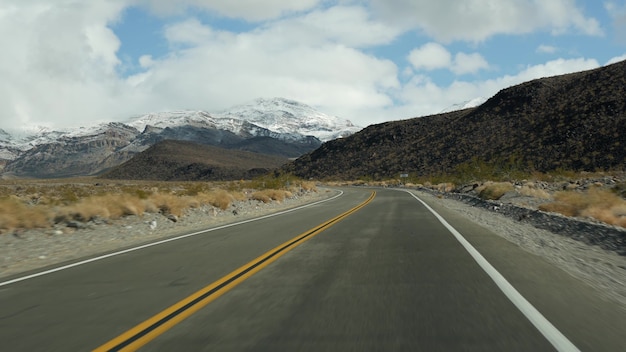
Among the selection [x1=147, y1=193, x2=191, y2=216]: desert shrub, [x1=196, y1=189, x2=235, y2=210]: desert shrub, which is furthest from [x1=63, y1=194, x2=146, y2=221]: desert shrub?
[x1=196, y1=189, x2=235, y2=210]: desert shrub

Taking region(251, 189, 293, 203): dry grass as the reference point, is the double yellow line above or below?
below

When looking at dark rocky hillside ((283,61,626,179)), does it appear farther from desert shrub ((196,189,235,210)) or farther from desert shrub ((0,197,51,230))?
desert shrub ((0,197,51,230))

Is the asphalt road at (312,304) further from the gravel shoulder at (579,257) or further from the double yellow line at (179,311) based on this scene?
the gravel shoulder at (579,257)

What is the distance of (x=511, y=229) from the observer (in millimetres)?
14578

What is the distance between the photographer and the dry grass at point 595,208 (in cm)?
1619

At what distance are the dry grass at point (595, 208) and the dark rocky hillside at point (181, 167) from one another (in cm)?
14128

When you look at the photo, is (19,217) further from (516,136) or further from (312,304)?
(516,136)

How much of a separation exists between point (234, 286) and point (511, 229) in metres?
10.5

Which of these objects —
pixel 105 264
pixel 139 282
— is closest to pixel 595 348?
pixel 139 282

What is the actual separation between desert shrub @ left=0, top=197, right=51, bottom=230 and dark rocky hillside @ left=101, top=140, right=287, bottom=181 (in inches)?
5684

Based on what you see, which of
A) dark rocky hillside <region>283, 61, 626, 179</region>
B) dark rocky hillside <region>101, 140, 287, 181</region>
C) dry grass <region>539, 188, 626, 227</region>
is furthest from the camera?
dark rocky hillside <region>101, 140, 287, 181</region>

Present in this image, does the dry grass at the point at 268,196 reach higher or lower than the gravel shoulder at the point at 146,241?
higher

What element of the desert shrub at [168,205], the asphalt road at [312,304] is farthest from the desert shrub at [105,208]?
the asphalt road at [312,304]

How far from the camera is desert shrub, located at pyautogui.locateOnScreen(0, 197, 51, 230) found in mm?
13469
